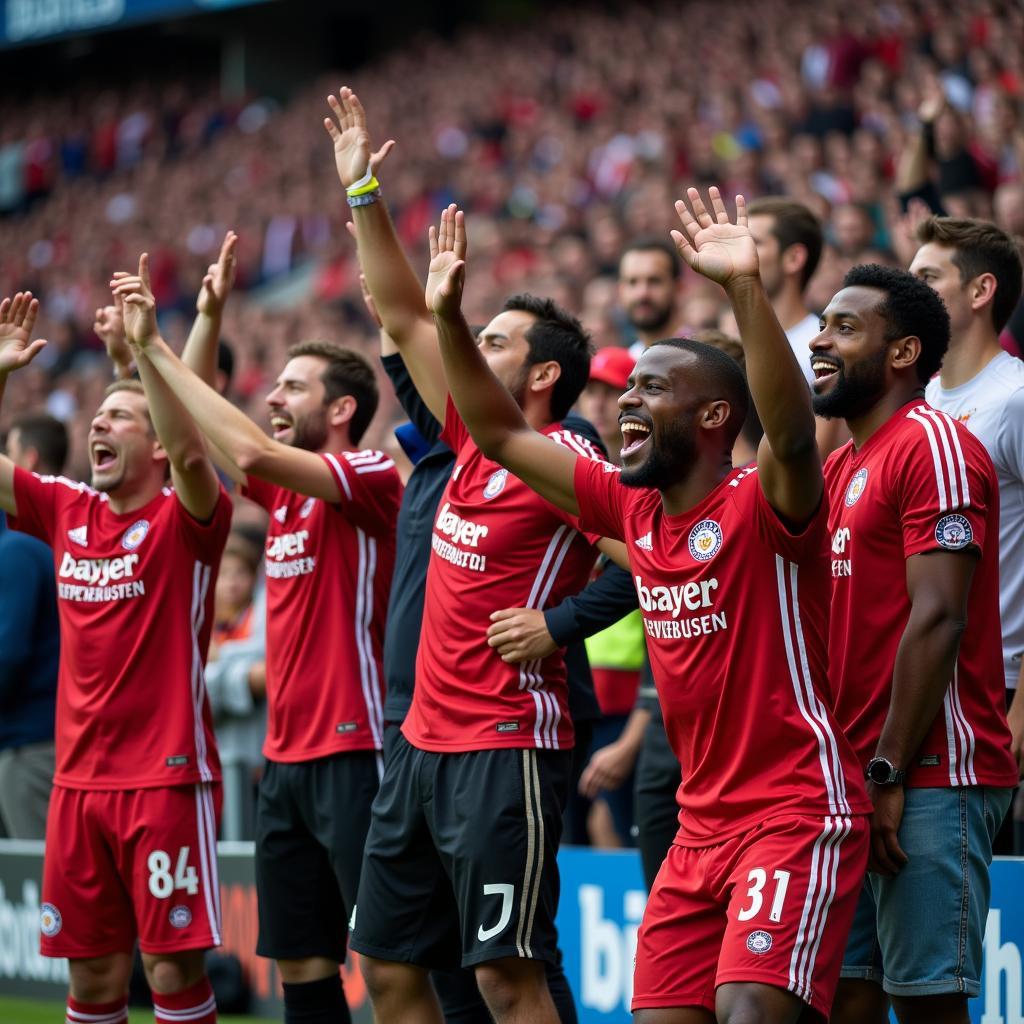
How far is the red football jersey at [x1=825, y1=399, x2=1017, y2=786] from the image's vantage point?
3.97 m

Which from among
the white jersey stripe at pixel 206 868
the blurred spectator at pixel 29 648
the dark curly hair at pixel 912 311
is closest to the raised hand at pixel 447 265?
the dark curly hair at pixel 912 311

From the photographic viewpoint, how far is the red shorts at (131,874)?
5378 mm

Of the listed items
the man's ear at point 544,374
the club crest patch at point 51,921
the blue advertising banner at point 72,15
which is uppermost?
the blue advertising banner at point 72,15

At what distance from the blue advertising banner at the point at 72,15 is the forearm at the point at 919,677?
18722 millimetres

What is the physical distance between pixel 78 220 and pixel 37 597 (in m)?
16.4

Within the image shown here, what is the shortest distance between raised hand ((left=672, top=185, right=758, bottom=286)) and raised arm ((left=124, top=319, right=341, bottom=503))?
66.6 inches

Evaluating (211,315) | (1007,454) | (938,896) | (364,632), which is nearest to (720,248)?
(1007,454)

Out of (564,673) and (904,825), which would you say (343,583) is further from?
(904,825)

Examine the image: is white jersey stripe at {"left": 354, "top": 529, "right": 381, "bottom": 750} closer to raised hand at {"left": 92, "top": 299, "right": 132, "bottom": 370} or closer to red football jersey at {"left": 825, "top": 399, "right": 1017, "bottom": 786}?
raised hand at {"left": 92, "top": 299, "right": 132, "bottom": 370}

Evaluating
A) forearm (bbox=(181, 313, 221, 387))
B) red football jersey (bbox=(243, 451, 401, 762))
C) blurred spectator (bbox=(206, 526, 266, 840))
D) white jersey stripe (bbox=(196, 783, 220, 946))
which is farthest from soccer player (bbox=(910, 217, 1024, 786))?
blurred spectator (bbox=(206, 526, 266, 840))

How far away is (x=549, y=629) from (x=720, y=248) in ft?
4.03

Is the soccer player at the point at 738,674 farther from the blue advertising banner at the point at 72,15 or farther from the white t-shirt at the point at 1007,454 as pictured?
the blue advertising banner at the point at 72,15

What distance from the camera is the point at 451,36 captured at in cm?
2405

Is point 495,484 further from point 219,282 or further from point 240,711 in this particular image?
point 240,711
